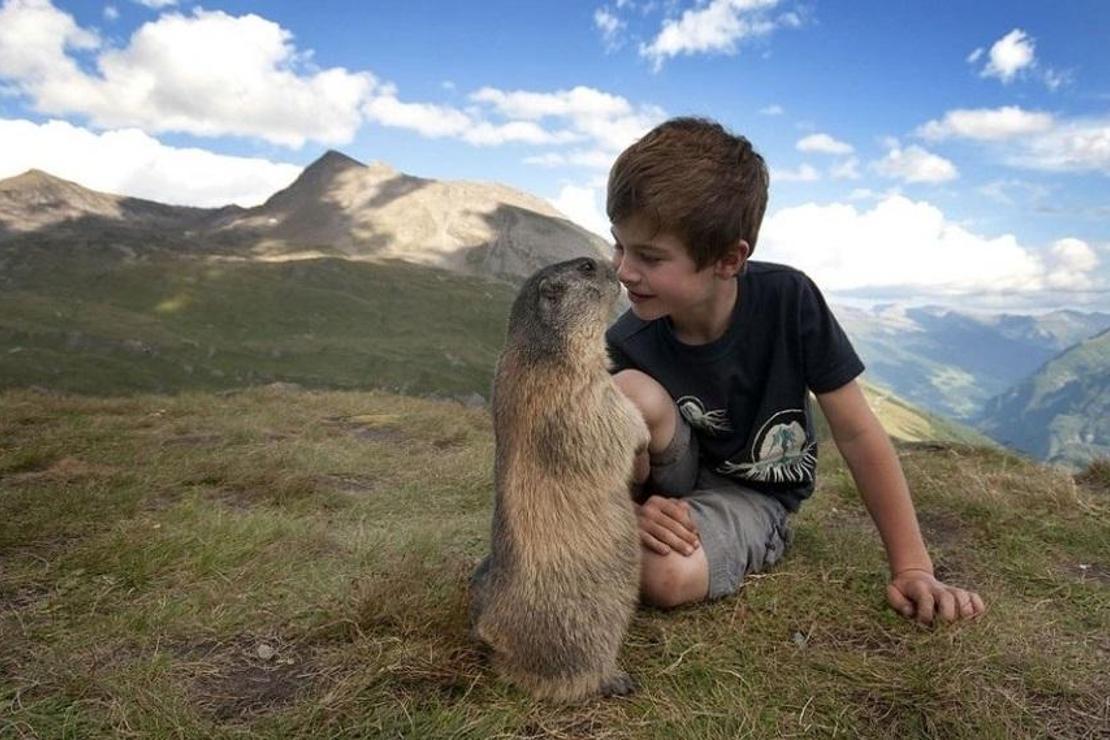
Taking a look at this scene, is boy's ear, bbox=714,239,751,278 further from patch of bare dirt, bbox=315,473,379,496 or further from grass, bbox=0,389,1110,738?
patch of bare dirt, bbox=315,473,379,496

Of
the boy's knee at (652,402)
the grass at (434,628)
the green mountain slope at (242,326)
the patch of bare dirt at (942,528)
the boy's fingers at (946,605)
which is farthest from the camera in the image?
the green mountain slope at (242,326)

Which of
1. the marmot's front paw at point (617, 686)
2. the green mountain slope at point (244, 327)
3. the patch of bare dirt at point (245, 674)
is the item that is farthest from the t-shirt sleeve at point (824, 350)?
the green mountain slope at point (244, 327)

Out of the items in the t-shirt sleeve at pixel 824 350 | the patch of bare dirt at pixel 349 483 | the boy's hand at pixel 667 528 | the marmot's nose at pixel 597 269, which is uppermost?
the marmot's nose at pixel 597 269

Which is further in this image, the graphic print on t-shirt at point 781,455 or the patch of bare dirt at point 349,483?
the patch of bare dirt at point 349,483

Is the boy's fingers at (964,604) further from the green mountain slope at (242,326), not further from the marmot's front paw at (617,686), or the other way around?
the green mountain slope at (242,326)

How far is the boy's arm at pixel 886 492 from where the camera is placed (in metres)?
4.04

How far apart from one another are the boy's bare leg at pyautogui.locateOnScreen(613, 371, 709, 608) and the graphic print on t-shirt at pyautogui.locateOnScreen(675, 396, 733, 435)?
0.33m

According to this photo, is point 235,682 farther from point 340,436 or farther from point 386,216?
point 386,216

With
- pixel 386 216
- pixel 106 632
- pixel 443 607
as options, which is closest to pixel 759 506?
pixel 443 607

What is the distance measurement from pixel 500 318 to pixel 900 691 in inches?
4448

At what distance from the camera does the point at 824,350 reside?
14.3 ft

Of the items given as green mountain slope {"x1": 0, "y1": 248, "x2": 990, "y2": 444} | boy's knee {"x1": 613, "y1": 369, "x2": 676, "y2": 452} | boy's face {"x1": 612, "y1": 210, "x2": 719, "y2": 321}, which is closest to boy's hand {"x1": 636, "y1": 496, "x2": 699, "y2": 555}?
boy's knee {"x1": 613, "y1": 369, "x2": 676, "y2": 452}

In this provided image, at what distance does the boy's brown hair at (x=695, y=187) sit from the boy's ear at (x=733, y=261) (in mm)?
39

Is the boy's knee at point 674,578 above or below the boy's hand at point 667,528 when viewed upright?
below
